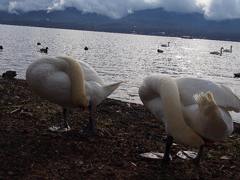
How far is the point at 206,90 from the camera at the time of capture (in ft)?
25.2

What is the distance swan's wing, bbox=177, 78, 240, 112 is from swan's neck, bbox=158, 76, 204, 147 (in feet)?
0.95

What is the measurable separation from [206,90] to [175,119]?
1062 millimetres

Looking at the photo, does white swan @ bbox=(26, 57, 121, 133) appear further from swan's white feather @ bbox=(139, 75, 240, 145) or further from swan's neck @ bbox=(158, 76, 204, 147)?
swan's neck @ bbox=(158, 76, 204, 147)

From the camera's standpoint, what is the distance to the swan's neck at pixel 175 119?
6.84 m

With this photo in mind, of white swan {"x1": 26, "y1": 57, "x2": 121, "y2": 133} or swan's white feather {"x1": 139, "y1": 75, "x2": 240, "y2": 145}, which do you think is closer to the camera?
swan's white feather {"x1": 139, "y1": 75, "x2": 240, "y2": 145}

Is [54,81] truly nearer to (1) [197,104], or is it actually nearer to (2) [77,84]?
(2) [77,84]

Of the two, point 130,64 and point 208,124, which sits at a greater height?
point 208,124

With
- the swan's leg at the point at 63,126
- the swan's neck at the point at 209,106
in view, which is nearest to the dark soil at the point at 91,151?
the swan's leg at the point at 63,126

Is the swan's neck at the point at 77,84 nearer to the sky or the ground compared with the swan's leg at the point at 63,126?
nearer to the sky

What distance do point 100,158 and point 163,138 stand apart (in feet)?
7.67

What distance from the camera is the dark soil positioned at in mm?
7312

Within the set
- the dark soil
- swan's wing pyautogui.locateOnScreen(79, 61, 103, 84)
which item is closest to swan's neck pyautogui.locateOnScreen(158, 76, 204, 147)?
the dark soil

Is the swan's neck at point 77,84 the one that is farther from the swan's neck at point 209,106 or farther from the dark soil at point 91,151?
the swan's neck at point 209,106

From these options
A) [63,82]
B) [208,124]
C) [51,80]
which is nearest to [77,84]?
[63,82]
